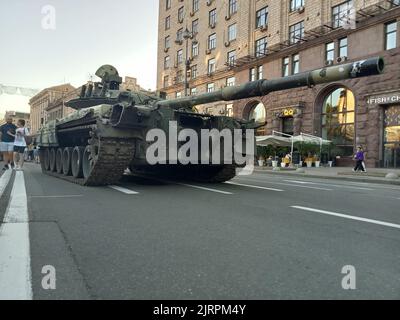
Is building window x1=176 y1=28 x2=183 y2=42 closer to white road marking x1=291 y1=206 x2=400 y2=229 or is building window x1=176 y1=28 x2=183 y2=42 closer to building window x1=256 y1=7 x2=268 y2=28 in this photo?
building window x1=256 y1=7 x2=268 y2=28

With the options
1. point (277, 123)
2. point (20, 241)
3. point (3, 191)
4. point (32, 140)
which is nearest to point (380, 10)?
point (277, 123)

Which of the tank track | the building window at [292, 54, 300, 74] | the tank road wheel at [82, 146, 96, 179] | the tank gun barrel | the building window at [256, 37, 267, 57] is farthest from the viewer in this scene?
the building window at [256, 37, 267, 57]

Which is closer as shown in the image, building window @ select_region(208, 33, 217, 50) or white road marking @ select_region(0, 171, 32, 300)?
white road marking @ select_region(0, 171, 32, 300)

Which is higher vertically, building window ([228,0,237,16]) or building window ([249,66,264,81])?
building window ([228,0,237,16])

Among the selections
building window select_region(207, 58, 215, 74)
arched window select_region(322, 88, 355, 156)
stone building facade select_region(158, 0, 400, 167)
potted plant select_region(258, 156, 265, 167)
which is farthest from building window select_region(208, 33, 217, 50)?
potted plant select_region(258, 156, 265, 167)

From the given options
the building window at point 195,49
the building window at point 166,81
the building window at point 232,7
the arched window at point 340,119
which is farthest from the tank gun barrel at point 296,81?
the building window at point 166,81

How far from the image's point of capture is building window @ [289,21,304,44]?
30.4 m

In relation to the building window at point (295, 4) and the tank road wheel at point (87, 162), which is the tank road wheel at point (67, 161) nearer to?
the tank road wheel at point (87, 162)

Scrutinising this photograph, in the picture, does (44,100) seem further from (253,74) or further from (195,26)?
(253,74)

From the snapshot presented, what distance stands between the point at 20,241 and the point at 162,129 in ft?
17.9

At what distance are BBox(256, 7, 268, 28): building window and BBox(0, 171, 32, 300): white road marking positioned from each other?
105ft

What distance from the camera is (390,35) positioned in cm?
2448

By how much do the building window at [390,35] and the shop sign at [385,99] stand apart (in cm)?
281

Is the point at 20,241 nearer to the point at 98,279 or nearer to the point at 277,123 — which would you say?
the point at 98,279
